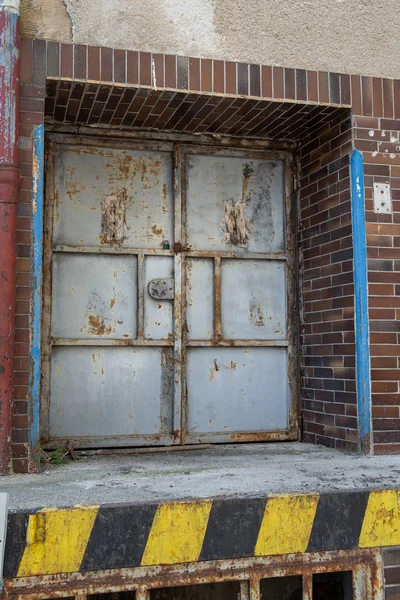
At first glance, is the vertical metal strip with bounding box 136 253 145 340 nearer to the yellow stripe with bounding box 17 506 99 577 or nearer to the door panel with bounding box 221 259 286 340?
the door panel with bounding box 221 259 286 340

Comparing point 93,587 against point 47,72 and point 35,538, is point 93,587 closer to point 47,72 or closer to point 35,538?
point 35,538

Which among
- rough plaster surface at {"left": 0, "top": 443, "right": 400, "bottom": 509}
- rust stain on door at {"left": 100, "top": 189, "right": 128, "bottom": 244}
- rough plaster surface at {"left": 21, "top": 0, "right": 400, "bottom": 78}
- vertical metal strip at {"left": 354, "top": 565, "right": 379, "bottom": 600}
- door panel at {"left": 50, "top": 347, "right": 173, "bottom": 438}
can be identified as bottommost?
vertical metal strip at {"left": 354, "top": 565, "right": 379, "bottom": 600}

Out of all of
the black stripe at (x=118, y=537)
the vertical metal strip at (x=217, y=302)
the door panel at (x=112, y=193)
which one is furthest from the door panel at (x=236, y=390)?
the black stripe at (x=118, y=537)

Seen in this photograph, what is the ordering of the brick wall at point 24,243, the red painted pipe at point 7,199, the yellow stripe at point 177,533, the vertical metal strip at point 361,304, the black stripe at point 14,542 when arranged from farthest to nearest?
the vertical metal strip at point 361,304
the brick wall at point 24,243
the red painted pipe at point 7,199
the yellow stripe at point 177,533
the black stripe at point 14,542

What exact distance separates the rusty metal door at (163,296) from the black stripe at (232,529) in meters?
1.67

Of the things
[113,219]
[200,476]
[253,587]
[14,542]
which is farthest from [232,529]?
[113,219]

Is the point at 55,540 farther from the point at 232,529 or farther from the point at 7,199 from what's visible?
the point at 7,199

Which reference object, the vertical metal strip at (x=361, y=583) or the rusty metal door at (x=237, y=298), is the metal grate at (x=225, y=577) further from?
the rusty metal door at (x=237, y=298)

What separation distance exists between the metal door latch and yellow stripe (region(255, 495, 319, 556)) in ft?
6.41

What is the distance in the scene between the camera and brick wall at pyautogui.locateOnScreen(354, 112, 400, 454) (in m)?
4.03

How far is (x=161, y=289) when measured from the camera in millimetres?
4473

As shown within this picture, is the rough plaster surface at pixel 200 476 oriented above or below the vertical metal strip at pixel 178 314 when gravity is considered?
below

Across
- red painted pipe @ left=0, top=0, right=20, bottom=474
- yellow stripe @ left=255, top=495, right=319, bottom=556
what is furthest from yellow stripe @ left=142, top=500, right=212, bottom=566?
red painted pipe @ left=0, top=0, right=20, bottom=474

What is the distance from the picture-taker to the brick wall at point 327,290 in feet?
13.6
